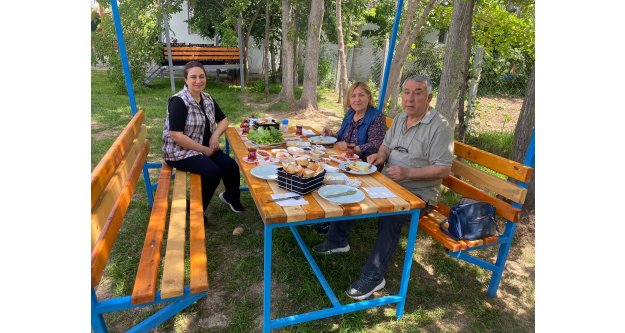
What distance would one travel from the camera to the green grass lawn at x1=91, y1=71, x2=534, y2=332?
2463 millimetres

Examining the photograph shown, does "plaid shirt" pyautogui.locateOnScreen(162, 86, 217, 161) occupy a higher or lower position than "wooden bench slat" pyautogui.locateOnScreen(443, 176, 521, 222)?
higher

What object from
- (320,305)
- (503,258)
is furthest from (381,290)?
(503,258)

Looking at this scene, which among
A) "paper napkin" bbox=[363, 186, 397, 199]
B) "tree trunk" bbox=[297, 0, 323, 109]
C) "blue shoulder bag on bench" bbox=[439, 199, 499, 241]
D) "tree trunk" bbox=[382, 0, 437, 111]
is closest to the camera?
"paper napkin" bbox=[363, 186, 397, 199]

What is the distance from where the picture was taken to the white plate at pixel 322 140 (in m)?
3.47

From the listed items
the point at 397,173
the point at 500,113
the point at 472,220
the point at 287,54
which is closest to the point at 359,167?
the point at 397,173

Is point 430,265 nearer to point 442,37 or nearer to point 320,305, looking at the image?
point 320,305

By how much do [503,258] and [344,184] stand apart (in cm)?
142

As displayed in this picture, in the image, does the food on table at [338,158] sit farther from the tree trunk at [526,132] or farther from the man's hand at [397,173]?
the tree trunk at [526,132]

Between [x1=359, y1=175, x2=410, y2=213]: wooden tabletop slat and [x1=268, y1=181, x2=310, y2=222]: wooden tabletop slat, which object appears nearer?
[x1=268, y1=181, x2=310, y2=222]: wooden tabletop slat

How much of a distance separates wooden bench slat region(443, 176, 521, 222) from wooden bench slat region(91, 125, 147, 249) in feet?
8.63

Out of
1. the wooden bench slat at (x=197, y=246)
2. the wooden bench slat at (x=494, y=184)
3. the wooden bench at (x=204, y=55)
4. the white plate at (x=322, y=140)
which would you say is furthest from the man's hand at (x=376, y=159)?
the wooden bench at (x=204, y=55)

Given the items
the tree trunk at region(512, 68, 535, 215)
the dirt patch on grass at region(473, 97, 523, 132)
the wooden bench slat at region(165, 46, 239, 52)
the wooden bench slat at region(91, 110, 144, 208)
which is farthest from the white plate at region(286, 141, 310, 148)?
the wooden bench slat at region(165, 46, 239, 52)

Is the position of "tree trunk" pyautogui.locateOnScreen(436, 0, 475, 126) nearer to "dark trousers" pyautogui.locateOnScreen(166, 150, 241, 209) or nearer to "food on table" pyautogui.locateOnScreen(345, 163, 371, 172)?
"food on table" pyautogui.locateOnScreen(345, 163, 371, 172)

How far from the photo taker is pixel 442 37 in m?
20.0
